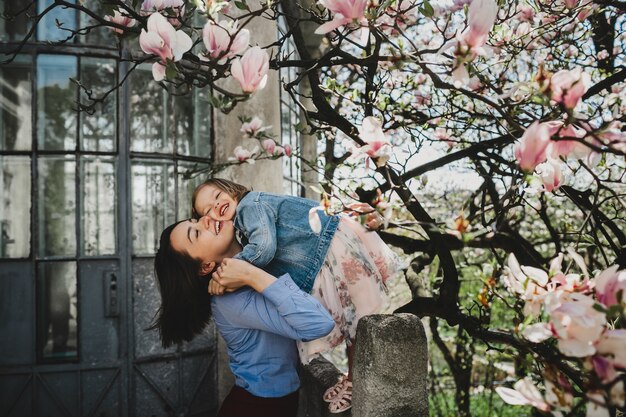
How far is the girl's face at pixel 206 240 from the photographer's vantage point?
2.32 m

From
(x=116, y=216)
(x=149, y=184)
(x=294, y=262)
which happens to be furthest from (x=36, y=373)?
(x=294, y=262)

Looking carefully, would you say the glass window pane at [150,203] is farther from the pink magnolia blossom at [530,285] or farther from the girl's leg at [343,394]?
the pink magnolia blossom at [530,285]

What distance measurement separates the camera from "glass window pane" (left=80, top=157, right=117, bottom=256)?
3.83 m

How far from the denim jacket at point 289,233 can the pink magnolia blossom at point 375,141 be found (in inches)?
29.4

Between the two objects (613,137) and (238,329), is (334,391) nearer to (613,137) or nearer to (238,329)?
(238,329)

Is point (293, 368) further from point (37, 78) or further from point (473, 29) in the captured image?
point (37, 78)

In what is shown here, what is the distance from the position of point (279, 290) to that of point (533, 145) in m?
1.17

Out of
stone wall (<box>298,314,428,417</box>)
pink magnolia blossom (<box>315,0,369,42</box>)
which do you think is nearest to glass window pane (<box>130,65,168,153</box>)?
stone wall (<box>298,314,428,417</box>)

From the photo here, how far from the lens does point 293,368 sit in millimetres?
2521

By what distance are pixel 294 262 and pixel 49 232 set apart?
228cm

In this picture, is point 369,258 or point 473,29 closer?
point 473,29

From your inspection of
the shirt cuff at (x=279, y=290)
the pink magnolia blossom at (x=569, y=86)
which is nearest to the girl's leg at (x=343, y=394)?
the shirt cuff at (x=279, y=290)

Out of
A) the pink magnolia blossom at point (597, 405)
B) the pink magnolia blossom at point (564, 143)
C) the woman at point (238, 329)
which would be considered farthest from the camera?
the woman at point (238, 329)

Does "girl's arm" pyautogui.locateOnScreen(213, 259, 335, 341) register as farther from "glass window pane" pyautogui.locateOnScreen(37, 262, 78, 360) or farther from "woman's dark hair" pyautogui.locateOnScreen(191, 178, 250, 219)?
"glass window pane" pyautogui.locateOnScreen(37, 262, 78, 360)
